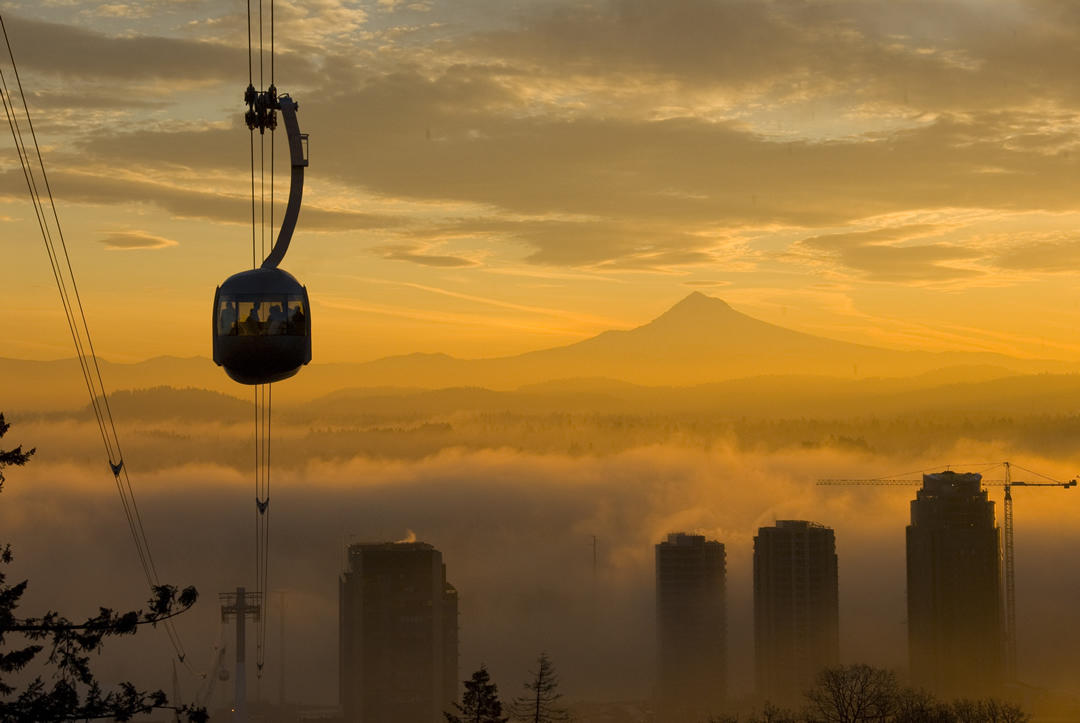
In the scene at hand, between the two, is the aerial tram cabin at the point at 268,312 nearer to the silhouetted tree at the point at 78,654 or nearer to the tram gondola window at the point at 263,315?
the tram gondola window at the point at 263,315

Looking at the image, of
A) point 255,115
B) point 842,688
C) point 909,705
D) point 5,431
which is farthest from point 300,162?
point 909,705

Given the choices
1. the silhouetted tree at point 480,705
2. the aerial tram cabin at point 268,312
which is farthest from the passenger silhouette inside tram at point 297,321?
the silhouetted tree at point 480,705

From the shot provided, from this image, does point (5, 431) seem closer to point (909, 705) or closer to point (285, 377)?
point (285, 377)

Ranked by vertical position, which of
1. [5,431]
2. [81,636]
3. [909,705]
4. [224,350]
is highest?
[224,350]

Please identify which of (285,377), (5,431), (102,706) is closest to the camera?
(102,706)

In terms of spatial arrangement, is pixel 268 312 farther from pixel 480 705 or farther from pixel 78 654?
pixel 480 705

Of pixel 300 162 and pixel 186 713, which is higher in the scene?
pixel 300 162

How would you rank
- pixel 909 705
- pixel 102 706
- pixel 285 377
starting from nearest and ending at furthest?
pixel 102 706 < pixel 285 377 < pixel 909 705
